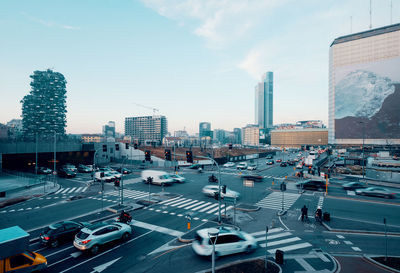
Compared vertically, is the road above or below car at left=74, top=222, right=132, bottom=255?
below

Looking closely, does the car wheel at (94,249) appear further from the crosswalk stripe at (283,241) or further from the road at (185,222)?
the crosswalk stripe at (283,241)

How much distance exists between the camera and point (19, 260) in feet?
33.7

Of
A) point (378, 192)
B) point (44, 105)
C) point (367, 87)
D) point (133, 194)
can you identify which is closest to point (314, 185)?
point (378, 192)

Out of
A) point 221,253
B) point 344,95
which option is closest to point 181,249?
point 221,253

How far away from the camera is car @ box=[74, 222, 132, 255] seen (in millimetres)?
13102

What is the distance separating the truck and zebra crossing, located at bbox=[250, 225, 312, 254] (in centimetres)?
1270

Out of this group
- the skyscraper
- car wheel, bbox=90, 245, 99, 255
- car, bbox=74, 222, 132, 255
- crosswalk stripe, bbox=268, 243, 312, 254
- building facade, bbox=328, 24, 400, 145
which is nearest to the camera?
car, bbox=74, 222, 132, 255

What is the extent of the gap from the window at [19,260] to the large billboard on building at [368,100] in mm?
128591

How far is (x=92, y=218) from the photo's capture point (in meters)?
19.6

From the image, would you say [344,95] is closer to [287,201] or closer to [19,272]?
[287,201]

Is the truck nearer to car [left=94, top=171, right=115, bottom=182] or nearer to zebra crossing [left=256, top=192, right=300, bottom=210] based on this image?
zebra crossing [left=256, top=192, right=300, bottom=210]

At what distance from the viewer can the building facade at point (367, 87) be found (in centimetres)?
10461

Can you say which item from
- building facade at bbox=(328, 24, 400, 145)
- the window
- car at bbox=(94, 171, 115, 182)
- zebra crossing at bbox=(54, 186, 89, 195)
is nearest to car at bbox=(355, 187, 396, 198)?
the window

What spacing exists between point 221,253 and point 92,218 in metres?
12.8
